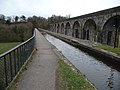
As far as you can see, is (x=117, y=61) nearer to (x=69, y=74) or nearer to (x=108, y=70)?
(x=108, y=70)

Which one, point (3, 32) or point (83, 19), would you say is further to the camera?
point (3, 32)

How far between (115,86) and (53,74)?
3023mm

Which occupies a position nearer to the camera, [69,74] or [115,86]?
[69,74]

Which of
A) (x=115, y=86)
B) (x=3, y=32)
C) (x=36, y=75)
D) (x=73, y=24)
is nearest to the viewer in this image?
(x=36, y=75)

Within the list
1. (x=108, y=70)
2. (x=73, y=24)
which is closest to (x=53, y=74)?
(x=108, y=70)

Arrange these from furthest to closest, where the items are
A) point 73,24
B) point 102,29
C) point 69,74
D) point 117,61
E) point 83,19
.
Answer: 1. point 73,24
2. point 83,19
3. point 102,29
4. point 117,61
5. point 69,74

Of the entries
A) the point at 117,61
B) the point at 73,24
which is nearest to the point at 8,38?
the point at 73,24

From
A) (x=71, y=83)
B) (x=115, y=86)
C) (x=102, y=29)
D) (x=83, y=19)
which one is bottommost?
(x=115, y=86)

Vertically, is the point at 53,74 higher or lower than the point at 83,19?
lower

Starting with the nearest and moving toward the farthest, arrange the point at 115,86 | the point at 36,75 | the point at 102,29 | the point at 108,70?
the point at 36,75 < the point at 115,86 < the point at 108,70 < the point at 102,29

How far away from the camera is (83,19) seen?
31.1 m

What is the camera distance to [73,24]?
40.4 meters

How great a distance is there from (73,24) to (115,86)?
33.0m

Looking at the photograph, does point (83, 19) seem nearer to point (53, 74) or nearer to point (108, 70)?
point (108, 70)
